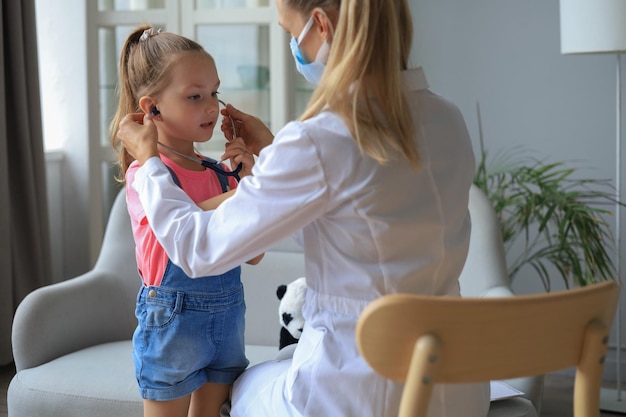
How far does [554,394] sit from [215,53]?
191 centimetres

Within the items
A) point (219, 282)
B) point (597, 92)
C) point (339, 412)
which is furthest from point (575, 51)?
point (339, 412)

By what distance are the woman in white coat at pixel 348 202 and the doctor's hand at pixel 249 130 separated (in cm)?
29

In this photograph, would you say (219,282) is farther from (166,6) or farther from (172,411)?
(166,6)

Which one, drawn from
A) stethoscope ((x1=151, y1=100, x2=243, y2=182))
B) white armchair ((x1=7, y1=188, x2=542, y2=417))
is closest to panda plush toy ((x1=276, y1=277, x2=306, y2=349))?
white armchair ((x1=7, y1=188, x2=542, y2=417))

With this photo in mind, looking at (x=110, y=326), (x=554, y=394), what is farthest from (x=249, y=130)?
(x=554, y=394)

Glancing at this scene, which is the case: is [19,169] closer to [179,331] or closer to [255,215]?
[179,331]

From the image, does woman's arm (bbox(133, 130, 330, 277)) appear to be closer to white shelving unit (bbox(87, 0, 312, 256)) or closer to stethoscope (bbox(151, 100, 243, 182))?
stethoscope (bbox(151, 100, 243, 182))

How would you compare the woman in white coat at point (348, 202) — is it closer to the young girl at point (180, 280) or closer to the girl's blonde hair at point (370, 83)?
the girl's blonde hair at point (370, 83)

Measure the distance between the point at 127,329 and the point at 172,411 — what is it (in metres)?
1.10

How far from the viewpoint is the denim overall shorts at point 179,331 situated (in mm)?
1642

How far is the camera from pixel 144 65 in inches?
69.9

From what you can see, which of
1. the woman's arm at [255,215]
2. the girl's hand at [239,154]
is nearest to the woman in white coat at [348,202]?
the woman's arm at [255,215]

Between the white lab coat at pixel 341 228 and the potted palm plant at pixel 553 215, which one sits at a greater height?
the white lab coat at pixel 341 228

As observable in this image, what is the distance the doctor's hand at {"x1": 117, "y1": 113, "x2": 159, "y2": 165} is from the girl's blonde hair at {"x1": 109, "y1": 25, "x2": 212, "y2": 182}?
156 mm
